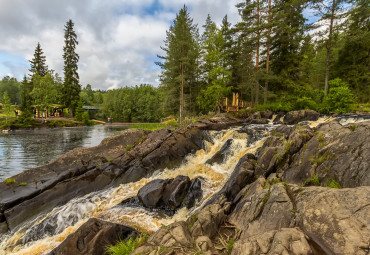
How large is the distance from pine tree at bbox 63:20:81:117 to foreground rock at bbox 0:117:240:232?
50140 mm

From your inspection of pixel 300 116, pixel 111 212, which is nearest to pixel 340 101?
pixel 300 116

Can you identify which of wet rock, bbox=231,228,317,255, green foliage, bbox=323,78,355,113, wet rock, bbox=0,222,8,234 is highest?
green foliage, bbox=323,78,355,113

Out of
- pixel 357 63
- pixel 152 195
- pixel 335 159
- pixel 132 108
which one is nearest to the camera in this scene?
pixel 335 159

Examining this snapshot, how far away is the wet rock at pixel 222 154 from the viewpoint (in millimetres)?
12925

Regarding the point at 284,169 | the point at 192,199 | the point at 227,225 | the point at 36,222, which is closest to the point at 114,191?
the point at 36,222

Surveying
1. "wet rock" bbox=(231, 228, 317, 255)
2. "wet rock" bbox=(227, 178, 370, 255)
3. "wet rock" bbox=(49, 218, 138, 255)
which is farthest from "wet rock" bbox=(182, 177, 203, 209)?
"wet rock" bbox=(231, 228, 317, 255)

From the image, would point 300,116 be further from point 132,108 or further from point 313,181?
point 132,108

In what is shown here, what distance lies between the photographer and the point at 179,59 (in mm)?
25469

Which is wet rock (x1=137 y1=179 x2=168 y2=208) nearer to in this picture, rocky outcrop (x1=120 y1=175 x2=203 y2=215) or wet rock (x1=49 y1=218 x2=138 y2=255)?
rocky outcrop (x1=120 y1=175 x2=203 y2=215)

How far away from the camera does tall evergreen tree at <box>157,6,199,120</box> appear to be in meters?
25.9

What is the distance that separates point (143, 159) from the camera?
535 inches

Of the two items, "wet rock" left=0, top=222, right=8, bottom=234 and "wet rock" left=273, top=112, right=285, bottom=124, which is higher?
"wet rock" left=273, top=112, right=285, bottom=124

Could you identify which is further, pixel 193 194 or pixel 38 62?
pixel 38 62

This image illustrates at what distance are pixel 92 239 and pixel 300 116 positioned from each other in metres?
20.5
